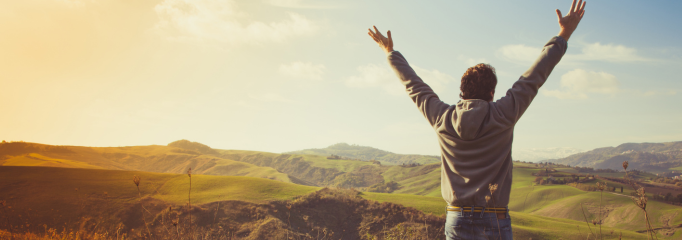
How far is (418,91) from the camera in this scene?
263 centimetres

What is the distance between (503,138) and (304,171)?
12608 centimetres

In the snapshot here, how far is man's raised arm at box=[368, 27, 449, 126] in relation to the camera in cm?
246

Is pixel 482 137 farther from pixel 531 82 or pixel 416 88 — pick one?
pixel 416 88

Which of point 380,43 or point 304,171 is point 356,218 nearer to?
point 380,43

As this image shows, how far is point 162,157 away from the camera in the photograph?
83.2 meters

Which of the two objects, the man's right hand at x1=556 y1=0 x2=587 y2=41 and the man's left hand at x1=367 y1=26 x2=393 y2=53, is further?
the man's left hand at x1=367 y1=26 x2=393 y2=53

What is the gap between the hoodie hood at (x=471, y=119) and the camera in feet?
6.90

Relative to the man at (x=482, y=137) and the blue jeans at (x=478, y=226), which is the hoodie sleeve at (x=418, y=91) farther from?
the blue jeans at (x=478, y=226)

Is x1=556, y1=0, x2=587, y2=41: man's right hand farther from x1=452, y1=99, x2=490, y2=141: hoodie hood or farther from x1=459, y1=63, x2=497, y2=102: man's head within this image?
x1=452, y1=99, x2=490, y2=141: hoodie hood

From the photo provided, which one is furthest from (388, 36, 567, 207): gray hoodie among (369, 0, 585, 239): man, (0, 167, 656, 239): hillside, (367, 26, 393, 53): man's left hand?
(0, 167, 656, 239): hillside

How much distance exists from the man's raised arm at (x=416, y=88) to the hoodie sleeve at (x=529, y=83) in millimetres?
437

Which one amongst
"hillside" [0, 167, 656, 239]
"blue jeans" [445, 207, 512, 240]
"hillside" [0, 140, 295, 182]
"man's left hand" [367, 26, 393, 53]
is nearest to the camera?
"blue jeans" [445, 207, 512, 240]

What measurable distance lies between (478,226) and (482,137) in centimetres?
68

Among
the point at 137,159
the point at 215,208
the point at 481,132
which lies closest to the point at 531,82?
the point at 481,132
